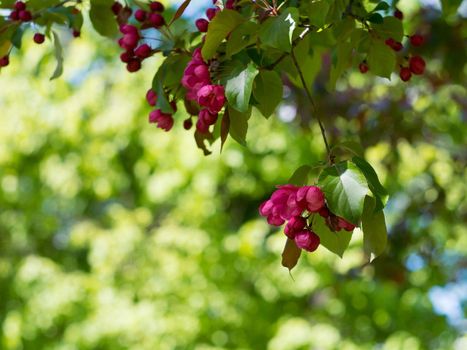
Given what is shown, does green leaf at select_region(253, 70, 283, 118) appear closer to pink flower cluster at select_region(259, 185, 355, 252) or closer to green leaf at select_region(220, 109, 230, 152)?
green leaf at select_region(220, 109, 230, 152)

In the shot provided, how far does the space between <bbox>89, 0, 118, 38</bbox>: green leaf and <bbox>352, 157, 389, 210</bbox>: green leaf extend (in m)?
0.71

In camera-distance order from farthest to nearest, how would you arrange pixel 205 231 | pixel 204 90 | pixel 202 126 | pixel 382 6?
pixel 205 231 < pixel 382 6 < pixel 202 126 < pixel 204 90

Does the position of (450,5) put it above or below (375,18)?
below

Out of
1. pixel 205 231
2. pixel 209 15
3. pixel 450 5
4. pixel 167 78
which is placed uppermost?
pixel 209 15

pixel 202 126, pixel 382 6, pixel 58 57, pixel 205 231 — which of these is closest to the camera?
pixel 202 126

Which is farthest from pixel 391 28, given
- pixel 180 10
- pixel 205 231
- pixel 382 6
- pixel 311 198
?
pixel 205 231

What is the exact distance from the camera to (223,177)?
5031mm

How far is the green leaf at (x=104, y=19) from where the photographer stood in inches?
62.9

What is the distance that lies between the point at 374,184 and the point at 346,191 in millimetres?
60

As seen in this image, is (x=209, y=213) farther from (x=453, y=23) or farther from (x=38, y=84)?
(x=453, y=23)

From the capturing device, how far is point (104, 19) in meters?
1.60

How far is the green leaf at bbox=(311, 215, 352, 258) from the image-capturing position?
1.11 m

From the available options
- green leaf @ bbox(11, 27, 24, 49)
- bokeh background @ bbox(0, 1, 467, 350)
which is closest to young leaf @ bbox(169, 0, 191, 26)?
green leaf @ bbox(11, 27, 24, 49)

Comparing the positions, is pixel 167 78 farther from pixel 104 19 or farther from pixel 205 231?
pixel 205 231
